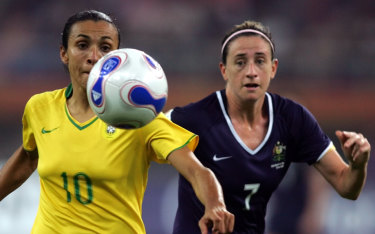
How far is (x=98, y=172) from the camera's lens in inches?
126

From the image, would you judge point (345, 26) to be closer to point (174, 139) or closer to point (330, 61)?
point (330, 61)

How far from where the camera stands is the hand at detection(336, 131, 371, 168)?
11.7 feet

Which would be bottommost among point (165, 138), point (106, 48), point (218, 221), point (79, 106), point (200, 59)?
point (218, 221)

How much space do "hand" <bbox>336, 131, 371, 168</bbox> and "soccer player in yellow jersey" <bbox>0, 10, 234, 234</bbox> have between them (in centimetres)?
88

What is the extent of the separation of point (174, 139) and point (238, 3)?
719 cm

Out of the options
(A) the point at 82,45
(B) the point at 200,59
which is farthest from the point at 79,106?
(B) the point at 200,59

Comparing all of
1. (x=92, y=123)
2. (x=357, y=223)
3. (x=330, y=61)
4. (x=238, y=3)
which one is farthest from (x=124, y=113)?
(x=238, y=3)

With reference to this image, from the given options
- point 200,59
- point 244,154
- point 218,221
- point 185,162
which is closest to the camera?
point 218,221

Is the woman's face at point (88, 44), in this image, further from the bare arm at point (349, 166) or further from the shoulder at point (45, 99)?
the bare arm at point (349, 166)

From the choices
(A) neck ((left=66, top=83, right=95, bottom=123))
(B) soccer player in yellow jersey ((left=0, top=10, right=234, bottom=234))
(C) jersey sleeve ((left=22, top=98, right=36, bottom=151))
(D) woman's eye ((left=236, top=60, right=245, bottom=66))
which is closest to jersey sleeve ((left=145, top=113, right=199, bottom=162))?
(B) soccer player in yellow jersey ((left=0, top=10, right=234, bottom=234))

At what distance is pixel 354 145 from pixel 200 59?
566 centimetres

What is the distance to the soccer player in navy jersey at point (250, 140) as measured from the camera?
406 centimetres

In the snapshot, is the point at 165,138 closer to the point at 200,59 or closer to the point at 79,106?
the point at 79,106

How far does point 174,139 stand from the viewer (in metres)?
3.12
